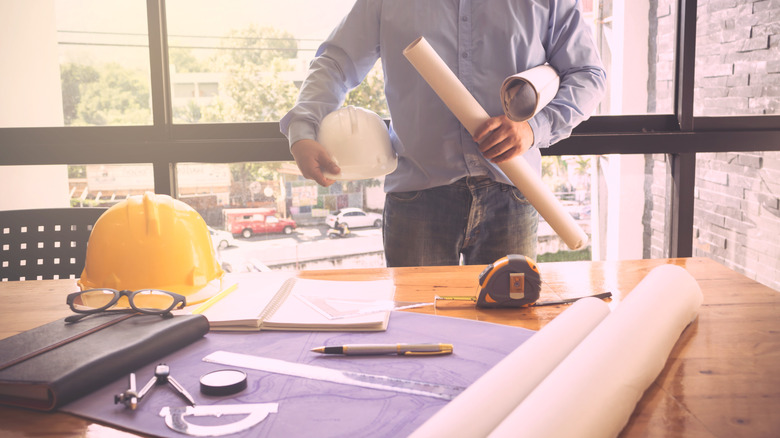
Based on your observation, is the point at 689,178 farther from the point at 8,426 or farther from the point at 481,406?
the point at 8,426

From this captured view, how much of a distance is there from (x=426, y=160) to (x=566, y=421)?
3.74 feet

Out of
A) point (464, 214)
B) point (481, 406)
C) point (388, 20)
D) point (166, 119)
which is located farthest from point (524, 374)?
point (166, 119)

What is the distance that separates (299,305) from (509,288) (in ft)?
1.33

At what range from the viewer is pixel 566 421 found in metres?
0.60

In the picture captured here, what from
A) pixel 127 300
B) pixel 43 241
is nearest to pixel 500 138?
pixel 127 300

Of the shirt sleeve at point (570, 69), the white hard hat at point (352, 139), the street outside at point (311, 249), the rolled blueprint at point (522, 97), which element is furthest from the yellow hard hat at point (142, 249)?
the street outside at point (311, 249)

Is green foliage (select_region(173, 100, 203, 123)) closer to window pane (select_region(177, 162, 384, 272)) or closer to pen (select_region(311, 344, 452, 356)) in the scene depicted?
window pane (select_region(177, 162, 384, 272))

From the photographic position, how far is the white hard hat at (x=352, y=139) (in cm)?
145

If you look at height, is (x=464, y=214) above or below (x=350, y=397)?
above

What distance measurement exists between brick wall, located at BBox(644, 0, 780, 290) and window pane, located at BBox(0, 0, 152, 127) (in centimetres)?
242

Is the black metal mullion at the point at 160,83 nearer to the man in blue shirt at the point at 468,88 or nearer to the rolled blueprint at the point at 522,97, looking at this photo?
the man in blue shirt at the point at 468,88

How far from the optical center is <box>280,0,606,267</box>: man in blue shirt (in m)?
1.64

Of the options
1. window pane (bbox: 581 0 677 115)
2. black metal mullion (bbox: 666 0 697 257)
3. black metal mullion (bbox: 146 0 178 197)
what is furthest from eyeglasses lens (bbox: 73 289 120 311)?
black metal mullion (bbox: 666 0 697 257)

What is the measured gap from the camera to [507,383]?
69 cm
